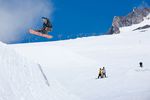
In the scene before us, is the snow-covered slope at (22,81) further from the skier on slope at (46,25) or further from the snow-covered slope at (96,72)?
the skier on slope at (46,25)

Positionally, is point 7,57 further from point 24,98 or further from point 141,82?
point 141,82

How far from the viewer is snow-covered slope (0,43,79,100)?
1127cm

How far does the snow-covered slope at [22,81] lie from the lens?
37.0 feet

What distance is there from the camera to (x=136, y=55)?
4881cm

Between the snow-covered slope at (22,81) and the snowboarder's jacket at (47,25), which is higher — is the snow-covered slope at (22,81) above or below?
below

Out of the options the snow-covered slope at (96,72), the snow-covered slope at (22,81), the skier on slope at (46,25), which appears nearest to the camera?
the snow-covered slope at (22,81)

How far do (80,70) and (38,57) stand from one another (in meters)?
7.02

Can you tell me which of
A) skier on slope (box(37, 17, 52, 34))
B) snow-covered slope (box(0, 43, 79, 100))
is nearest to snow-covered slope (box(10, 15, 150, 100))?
snow-covered slope (box(0, 43, 79, 100))

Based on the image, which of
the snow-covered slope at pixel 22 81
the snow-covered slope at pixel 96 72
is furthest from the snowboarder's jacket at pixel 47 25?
the snow-covered slope at pixel 22 81

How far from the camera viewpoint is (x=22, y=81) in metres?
12.5

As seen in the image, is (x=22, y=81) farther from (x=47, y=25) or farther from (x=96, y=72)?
(x=96, y=72)

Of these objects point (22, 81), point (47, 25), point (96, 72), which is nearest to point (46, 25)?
point (47, 25)

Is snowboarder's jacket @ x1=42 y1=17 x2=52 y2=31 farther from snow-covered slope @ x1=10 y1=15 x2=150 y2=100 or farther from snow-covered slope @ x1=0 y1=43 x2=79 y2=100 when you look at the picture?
snow-covered slope @ x1=0 y1=43 x2=79 y2=100

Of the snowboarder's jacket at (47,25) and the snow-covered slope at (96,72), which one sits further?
the snow-covered slope at (96,72)
